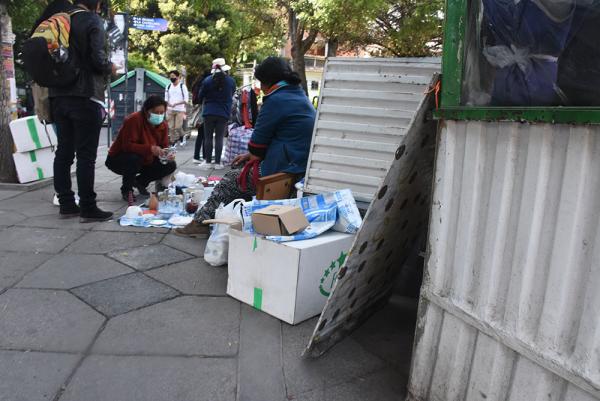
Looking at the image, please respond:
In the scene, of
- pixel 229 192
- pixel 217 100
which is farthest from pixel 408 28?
pixel 229 192

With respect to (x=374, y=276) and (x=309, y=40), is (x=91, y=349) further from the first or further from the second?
(x=309, y=40)

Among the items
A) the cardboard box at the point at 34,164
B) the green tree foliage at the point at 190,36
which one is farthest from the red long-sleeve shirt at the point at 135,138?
the green tree foliage at the point at 190,36

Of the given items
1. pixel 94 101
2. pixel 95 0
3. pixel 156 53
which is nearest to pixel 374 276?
pixel 94 101

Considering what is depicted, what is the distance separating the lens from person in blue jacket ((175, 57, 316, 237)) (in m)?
3.52

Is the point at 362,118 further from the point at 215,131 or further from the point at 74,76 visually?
the point at 215,131

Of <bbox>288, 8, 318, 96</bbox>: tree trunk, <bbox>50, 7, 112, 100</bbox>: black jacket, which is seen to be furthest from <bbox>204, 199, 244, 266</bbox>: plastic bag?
<bbox>288, 8, 318, 96</bbox>: tree trunk

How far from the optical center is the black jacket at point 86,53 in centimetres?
390

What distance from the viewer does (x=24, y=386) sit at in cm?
191

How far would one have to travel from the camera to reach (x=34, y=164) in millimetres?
5781

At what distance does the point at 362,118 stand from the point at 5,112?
4657 mm

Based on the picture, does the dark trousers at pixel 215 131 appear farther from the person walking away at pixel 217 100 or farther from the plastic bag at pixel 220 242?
the plastic bag at pixel 220 242

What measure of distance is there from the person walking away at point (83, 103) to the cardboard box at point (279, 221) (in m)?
2.22

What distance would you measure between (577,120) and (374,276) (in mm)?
1279

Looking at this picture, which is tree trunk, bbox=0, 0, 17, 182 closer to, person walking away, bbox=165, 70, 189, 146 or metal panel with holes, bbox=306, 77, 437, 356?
person walking away, bbox=165, 70, 189, 146
